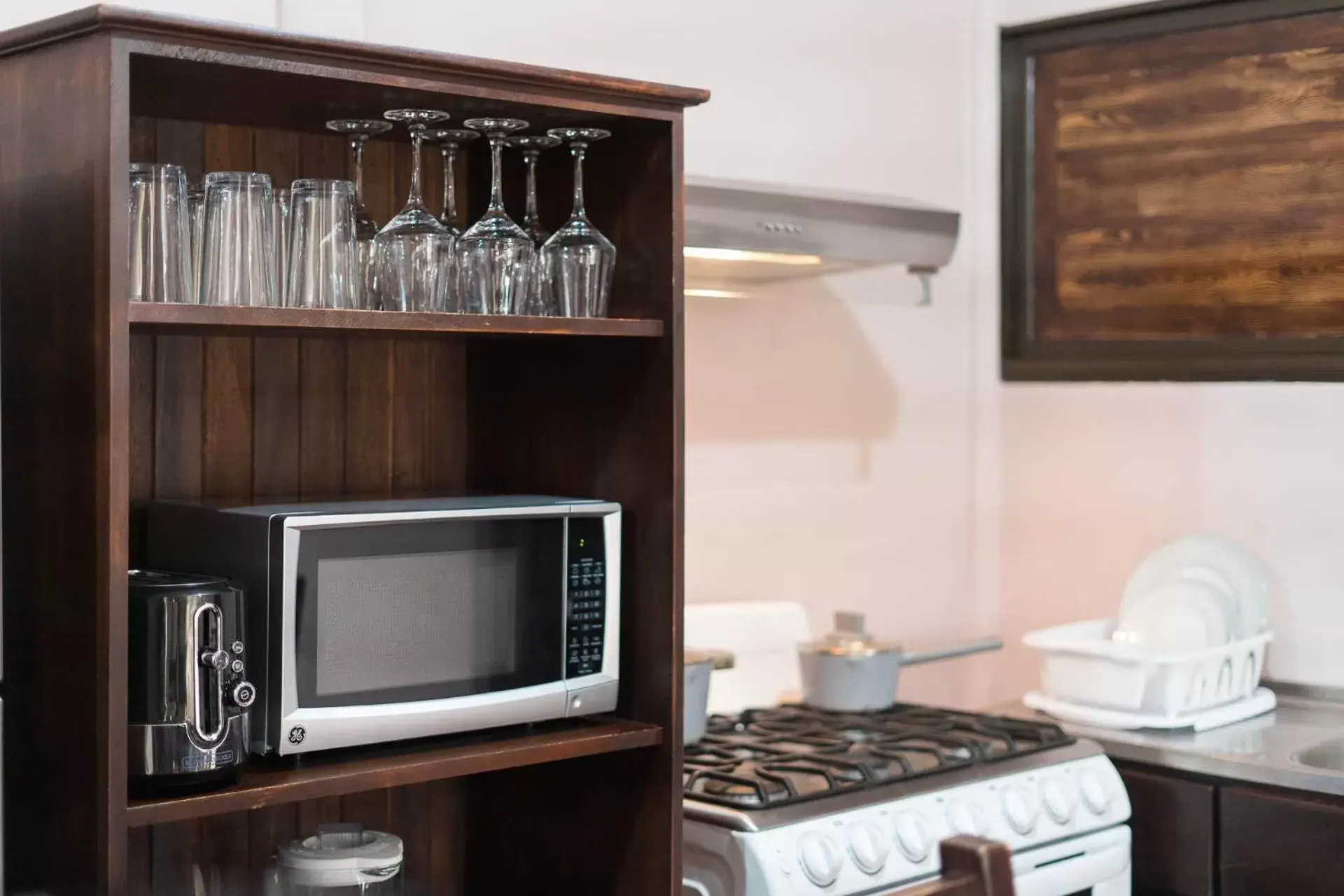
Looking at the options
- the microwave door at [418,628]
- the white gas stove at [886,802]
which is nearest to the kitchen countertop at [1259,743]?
the white gas stove at [886,802]

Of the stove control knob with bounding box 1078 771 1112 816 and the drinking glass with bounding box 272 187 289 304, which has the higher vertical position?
the drinking glass with bounding box 272 187 289 304

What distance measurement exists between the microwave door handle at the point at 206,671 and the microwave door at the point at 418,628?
9 centimetres

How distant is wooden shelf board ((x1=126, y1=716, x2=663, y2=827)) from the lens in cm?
158

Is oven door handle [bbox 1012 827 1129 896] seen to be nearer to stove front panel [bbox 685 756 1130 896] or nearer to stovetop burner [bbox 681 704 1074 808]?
stove front panel [bbox 685 756 1130 896]

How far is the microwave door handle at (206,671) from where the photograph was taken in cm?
159

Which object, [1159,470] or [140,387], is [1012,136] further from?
[140,387]

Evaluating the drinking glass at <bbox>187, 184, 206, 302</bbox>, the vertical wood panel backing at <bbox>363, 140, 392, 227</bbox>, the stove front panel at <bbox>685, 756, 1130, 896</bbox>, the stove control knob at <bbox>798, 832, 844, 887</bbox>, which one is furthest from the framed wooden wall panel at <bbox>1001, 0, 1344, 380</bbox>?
the drinking glass at <bbox>187, 184, 206, 302</bbox>

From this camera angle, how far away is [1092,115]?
133 inches

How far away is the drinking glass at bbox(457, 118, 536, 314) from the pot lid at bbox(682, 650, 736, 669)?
0.71 metres

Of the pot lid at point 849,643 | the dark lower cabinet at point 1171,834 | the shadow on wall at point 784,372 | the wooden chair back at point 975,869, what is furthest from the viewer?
the shadow on wall at point 784,372

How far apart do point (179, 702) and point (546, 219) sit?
88 cm

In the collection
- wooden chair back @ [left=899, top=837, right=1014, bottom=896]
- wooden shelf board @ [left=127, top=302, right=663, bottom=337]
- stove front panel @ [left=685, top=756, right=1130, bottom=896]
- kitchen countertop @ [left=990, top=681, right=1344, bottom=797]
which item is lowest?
stove front panel @ [left=685, top=756, right=1130, bottom=896]

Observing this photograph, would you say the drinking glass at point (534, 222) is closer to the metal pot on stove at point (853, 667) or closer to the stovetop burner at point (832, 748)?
the stovetop burner at point (832, 748)

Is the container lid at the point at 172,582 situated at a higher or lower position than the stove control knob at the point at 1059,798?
higher
